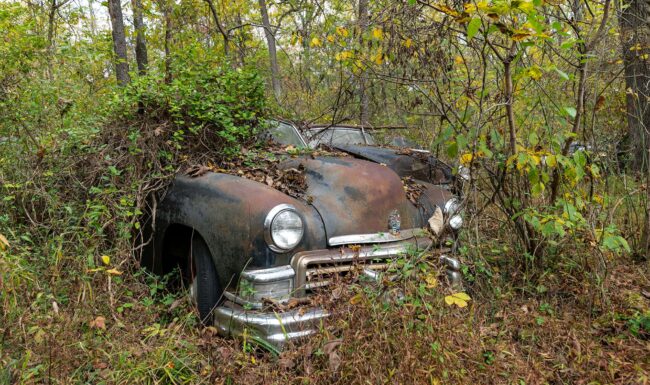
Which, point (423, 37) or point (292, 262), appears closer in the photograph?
point (292, 262)

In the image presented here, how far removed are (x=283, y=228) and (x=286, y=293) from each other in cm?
36

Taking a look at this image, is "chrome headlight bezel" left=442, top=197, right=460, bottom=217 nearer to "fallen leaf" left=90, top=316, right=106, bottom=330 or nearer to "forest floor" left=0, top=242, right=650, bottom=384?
"forest floor" left=0, top=242, right=650, bottom=384

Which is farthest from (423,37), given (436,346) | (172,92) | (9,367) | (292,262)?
(9,367)

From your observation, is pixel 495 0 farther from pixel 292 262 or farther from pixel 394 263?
pixel 292 262

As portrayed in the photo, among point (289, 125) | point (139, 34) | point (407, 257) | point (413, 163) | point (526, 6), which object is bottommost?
point (407, 257)

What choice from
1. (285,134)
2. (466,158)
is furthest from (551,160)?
(285,134)

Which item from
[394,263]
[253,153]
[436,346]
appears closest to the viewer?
[436,346]

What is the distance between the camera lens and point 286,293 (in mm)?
2504

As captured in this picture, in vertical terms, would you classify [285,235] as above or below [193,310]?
above

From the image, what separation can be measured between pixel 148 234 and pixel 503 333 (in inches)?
97.7

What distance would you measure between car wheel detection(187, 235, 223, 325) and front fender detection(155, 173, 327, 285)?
11 centimetres

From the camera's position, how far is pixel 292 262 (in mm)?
2559

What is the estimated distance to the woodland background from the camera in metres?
2.29

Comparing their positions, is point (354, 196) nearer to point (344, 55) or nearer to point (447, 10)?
point (447, 10)
